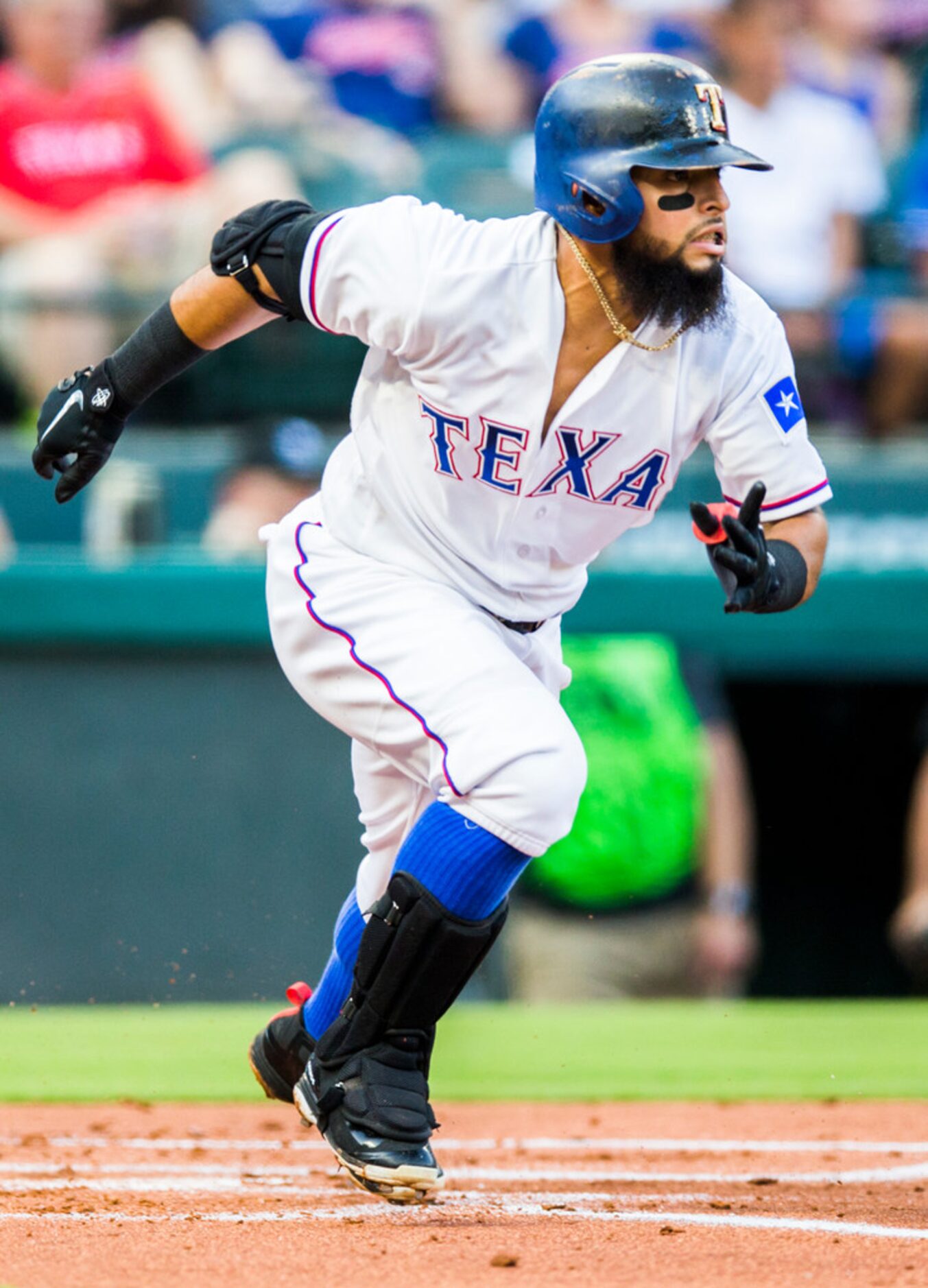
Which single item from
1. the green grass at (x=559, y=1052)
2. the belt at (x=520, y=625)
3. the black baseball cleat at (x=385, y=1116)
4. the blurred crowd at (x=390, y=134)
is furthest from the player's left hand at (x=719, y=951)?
the black baseball cleat at (x=385, y=1116)

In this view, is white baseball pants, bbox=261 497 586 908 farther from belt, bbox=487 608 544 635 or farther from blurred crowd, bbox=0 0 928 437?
blurred crowd, bbox=0 0 928 437

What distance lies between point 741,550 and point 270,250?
105 centimetres

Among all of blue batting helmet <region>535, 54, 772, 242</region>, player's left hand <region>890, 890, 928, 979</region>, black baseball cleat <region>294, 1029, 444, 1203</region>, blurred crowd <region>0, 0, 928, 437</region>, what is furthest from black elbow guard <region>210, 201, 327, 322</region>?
player's left hand <region>890, 890, 928, 979</region>

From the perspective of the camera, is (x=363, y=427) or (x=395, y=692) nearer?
(x=395, y=692)

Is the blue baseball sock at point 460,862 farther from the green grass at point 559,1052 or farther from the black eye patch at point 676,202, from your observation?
the green grass at point 559,1052

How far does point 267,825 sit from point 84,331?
90.2 inches

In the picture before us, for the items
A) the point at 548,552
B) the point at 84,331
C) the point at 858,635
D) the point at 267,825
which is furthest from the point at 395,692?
the point at 84,331

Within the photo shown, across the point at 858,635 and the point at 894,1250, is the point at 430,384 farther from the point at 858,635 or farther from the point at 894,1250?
the point at 858,635

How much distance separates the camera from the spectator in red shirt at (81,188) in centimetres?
729

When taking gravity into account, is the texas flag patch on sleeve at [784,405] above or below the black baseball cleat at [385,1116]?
above

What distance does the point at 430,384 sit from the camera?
10.5 ft

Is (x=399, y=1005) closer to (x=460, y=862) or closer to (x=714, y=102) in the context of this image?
(x=460, y=862)

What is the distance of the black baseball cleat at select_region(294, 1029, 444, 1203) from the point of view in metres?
3.04

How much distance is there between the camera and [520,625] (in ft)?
11.3
